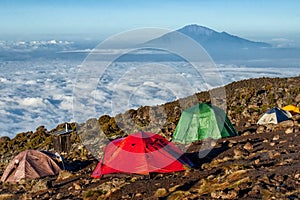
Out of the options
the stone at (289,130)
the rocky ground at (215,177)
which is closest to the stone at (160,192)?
the rocky ground at (215,177)

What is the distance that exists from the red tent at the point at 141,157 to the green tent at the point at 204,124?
147 inches

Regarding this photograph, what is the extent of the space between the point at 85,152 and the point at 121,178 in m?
5.60

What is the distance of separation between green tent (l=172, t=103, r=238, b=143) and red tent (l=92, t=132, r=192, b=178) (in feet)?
12.2

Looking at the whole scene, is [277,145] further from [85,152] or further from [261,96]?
[261,96]

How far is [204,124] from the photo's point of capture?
1548 centimetres

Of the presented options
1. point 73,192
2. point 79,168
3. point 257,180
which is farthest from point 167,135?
point 257,180

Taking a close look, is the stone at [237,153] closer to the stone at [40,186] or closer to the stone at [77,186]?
the stone at [77,186]

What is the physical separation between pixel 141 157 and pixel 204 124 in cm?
474

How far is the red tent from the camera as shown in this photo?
1107 centimetres

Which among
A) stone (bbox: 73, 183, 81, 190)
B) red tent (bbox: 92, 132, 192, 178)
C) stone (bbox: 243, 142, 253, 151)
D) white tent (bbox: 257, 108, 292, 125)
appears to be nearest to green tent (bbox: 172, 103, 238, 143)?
white tent (bbox: 257, 108, 292, 125)

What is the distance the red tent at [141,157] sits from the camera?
11.1 m

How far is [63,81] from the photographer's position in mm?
115438

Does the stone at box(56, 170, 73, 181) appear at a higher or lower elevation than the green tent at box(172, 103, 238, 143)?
lower

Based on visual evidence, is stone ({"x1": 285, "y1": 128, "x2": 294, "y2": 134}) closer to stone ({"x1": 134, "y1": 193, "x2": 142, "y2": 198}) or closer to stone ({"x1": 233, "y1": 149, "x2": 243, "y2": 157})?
stone ({"x1": 233, "y1": 149, "x2": 243, "y2": 157})
